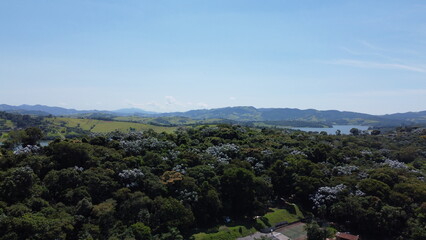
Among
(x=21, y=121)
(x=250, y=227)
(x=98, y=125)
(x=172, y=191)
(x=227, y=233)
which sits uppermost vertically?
(x=21, y=121)

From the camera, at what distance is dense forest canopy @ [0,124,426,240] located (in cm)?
2717

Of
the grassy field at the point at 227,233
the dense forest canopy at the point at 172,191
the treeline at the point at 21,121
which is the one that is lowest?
the grassy field at the point at 227,233

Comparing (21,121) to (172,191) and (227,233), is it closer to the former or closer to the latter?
(172,191)

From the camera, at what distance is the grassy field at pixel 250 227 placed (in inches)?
1188

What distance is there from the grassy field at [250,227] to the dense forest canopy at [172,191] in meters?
1.33

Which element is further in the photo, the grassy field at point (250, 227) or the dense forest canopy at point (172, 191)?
the grassy field at point (250, 227)

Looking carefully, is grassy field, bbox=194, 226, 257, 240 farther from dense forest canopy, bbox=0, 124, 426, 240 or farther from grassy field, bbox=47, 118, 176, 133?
grassy field, bbox=47, 118, 176, 133

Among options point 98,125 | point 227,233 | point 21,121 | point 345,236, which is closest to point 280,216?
point 345,236

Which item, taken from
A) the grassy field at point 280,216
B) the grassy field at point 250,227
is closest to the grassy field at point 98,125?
the grassy field at point 280,216

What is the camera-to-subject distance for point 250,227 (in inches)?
1299

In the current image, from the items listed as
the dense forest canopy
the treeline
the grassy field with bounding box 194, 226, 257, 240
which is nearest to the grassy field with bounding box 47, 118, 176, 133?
the treeline

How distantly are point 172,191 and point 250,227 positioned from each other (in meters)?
10.3

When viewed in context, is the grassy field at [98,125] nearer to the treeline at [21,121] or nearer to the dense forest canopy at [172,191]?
the treeline at [21,121]

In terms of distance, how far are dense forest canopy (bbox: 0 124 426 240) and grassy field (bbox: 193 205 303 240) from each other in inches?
52.5
